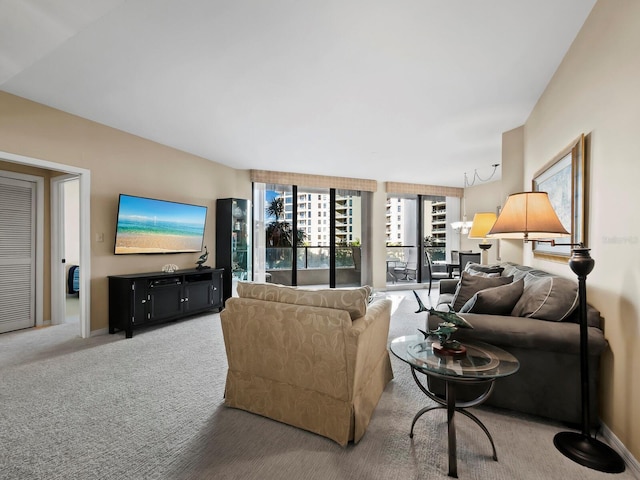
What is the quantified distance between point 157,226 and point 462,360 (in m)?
4.18

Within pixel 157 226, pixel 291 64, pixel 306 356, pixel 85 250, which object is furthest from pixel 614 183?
pixel 85 250

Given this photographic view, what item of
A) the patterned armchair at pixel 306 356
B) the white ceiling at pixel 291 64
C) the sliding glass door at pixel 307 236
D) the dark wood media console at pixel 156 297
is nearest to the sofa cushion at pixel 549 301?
the patterned armchair at pixel 306 356

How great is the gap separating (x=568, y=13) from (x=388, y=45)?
1150mm

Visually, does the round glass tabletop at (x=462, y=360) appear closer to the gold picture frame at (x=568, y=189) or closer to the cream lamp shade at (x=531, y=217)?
the cream lamp shade at (x=531, y=217)

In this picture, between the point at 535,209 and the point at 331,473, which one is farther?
the point at 535,209

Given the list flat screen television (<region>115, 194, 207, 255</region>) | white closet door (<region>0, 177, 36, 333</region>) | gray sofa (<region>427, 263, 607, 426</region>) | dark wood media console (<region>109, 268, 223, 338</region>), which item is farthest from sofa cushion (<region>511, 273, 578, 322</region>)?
white closet door (<region>0, 177, 36, 333</region>)

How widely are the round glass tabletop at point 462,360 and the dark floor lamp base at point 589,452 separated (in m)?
0.53

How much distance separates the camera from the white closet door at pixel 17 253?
4.03 m

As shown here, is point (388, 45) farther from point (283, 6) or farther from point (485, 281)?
point (485, 281)

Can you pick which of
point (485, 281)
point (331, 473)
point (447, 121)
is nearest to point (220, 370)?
point (331, 473)

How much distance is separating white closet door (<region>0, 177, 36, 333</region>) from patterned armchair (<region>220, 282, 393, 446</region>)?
3.81 metres

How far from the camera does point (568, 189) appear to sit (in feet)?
8.27

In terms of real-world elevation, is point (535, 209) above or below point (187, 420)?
above

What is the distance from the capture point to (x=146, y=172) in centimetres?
443
